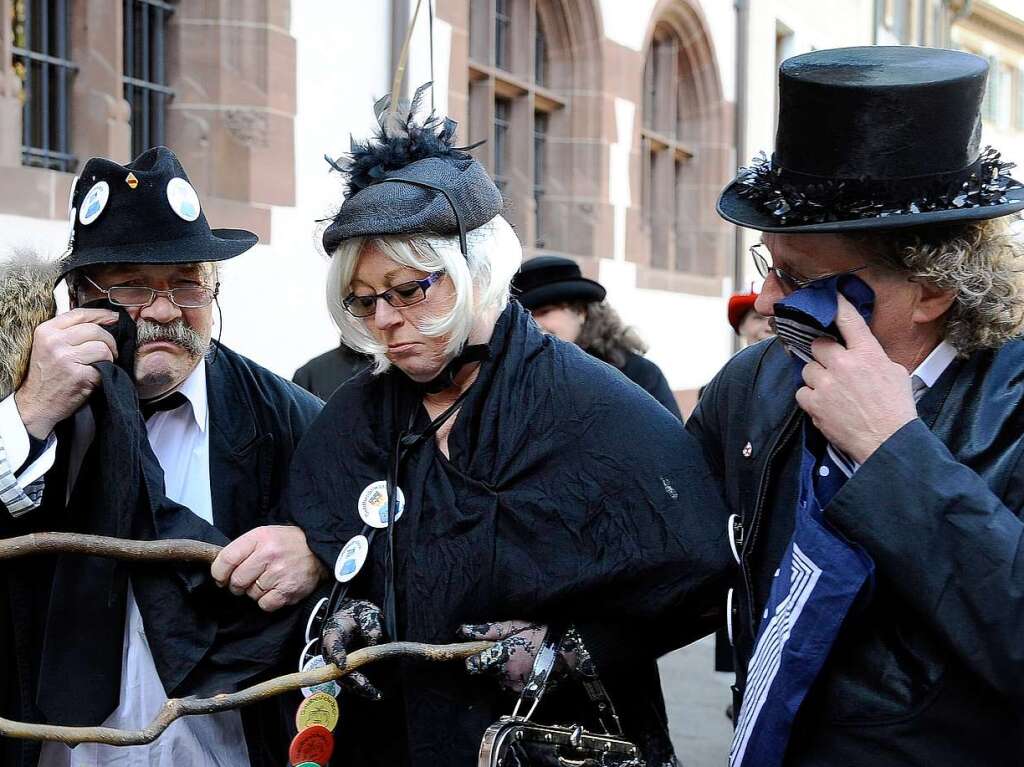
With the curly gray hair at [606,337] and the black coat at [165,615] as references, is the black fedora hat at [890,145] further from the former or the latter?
the curly gray hair at [606,337]

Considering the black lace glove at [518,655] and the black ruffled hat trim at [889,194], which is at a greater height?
the black ruffled hat trim at [889,194]

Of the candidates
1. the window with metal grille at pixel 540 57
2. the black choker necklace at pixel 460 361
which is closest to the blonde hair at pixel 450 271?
the black choker necklace at pixel 460 361

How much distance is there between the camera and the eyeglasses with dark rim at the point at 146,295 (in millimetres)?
2711

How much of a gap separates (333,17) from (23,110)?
2140mm

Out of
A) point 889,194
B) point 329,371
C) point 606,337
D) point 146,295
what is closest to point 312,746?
point 146,295

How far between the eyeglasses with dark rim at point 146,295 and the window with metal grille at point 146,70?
14.4 feet

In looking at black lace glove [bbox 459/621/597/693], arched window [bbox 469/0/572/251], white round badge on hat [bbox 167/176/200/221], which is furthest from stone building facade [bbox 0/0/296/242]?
black lace glove [bbox 459/621/597/693]

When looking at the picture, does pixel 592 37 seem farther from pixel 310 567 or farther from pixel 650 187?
pixel 310 567

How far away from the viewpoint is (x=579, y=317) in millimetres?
5953

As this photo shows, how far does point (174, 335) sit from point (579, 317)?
3401mm

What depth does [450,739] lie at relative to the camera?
2416mm

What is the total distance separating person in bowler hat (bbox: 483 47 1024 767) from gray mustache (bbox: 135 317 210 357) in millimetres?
1295

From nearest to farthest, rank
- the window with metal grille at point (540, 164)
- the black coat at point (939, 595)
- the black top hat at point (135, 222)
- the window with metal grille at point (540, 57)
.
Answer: the black coat at point (939, 595), the black top hat at point (135, 222), the window with metal grille at point (540, 57), the window with metal grille at point (540, 164)

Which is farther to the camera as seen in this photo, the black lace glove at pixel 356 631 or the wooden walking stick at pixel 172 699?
the black lace glove at pixel 356 631
